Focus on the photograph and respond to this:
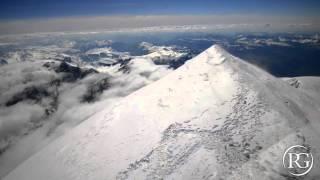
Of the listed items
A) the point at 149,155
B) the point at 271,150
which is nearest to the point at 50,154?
the point at 149,155

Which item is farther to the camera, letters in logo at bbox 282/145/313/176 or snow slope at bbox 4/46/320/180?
snow slope at bbox 4/46/320/180

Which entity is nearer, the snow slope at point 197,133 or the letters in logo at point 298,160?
the letters in logo at point 298,160

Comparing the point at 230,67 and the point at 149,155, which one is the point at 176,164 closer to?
the point at 149,155

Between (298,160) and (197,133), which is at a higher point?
(197,133)

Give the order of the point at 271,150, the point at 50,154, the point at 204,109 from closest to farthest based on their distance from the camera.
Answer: the point at 271,150 < the point at 204,109 < the point at 50,154
